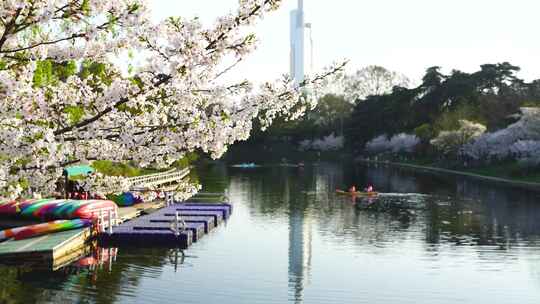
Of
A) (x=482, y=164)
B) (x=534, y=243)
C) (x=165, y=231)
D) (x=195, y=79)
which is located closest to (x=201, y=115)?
(x=195, y=79)

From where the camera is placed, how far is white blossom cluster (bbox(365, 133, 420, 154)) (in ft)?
351

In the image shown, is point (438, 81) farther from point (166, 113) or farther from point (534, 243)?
point (166, 113)

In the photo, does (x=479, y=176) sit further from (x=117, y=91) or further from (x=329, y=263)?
(x=117, y=91)

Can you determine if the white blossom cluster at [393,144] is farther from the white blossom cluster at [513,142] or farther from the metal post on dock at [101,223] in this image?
the metal post on dock at [101,223]

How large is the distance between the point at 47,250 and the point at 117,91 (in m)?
16.3

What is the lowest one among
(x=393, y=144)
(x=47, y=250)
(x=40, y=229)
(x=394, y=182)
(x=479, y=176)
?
(x=47, y=250)

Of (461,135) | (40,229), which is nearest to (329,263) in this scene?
(40,229)

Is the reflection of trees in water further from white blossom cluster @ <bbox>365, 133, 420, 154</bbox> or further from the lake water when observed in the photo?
white blossom cluster @ <bbox>365, 133, 420, 154</bbox>

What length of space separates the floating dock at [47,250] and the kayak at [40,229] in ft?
0.97

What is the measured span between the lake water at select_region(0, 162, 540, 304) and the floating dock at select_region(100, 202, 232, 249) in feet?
1.96

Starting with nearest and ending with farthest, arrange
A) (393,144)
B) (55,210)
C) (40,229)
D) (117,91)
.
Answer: (117,91) < (40,229) < (55,210) < (393,144)

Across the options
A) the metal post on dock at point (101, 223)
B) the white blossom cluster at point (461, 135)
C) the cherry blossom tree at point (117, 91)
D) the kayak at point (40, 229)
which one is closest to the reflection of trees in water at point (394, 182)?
the white blossom cluster at point (461, 135)

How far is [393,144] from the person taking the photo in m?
112

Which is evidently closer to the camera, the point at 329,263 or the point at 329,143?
the point at 329,263
